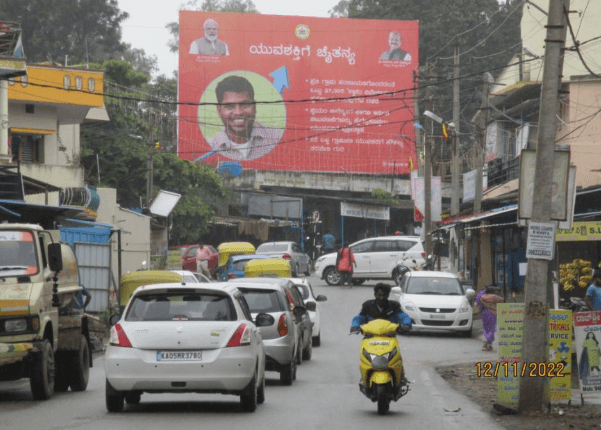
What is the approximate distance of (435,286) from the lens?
2933 cm

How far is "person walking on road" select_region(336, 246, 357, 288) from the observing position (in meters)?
42.1

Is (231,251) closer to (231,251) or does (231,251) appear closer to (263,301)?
(231,251)

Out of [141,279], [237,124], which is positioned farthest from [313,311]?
[237,124]

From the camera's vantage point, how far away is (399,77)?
67.9m

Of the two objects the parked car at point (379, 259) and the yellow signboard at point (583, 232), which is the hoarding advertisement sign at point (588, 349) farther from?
the parked car at point (379, 259)

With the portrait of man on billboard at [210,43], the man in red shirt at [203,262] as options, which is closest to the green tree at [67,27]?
the portrait of man on billboard at [210,43]

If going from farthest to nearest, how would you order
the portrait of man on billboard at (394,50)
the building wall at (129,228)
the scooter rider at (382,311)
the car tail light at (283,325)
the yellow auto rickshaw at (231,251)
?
the portrait of man on billboard at (394,50) → the yellow auto rickshaw at (231,251) → the building wall at (129,228) → the car tail light at (283,325) → the scooter rider at (382,311)

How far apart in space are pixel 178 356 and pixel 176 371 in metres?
0.17

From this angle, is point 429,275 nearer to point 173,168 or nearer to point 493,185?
point 493,185

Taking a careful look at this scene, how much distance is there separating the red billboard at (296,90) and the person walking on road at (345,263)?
24.1 metres

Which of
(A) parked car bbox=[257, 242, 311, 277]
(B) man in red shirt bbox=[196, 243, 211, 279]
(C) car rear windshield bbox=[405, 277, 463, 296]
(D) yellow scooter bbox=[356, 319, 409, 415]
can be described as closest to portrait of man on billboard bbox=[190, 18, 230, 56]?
(A) parked car bbox=[257, 242, 311, 277]

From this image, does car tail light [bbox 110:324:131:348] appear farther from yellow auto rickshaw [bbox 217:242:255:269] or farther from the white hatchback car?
yellow auto rickshaw [bbox 217:242:255:269]

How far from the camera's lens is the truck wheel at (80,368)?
612 inches

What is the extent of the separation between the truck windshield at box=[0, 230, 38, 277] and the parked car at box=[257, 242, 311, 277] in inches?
1183
